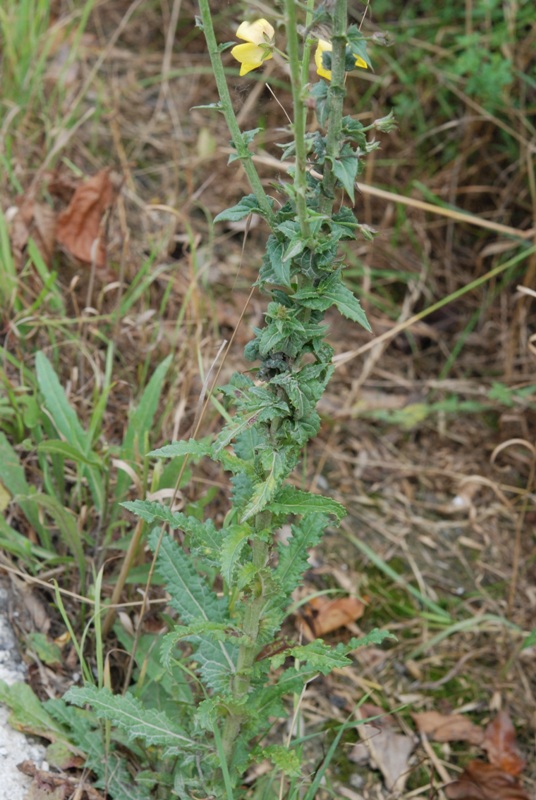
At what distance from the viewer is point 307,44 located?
115 centimetres

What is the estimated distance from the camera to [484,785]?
198cm

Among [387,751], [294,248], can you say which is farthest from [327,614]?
[294,248]

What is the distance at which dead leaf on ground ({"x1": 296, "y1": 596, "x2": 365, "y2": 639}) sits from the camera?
2174mm

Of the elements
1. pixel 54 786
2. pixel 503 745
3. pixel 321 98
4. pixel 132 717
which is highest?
pixel 321 98

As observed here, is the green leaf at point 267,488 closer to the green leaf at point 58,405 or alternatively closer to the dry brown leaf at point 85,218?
the green leaf at point 58,405

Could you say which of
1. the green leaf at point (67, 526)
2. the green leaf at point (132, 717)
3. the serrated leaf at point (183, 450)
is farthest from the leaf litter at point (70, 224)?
the green leaf at point (132, 717)

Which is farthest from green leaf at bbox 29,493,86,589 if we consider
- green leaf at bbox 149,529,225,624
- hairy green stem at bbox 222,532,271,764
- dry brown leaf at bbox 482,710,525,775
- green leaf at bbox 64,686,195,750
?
dry brown leaf at bbox 482,710,525,775

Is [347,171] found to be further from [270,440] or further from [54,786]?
[54,786]

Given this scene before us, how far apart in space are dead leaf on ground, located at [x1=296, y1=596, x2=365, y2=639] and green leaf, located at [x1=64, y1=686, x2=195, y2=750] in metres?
0.67

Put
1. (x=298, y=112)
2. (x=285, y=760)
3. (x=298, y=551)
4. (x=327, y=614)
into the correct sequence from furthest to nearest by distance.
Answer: (x=327, y=614) < (x=298, y=551) < (x=285, y=760) < (x=298, y=112)

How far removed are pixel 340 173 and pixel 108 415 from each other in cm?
128

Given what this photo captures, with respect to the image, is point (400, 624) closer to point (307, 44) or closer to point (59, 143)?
point (307, 44)

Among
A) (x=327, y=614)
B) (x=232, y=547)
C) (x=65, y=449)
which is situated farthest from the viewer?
(x=327, y=614)

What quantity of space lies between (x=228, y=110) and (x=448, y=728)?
1660 millimetres
